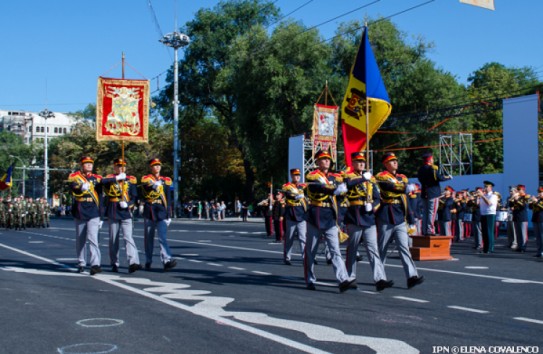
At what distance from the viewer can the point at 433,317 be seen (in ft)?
25.1

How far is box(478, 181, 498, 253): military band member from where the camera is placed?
17344mm

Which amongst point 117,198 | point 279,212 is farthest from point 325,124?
point 117,198

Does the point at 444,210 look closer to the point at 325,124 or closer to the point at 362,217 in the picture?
the point at 325,124

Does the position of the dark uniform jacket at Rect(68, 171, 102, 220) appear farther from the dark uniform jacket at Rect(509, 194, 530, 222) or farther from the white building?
the white building

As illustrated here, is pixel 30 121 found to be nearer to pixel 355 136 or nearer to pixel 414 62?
pixel 414 62

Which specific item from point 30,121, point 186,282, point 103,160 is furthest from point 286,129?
point 30,121

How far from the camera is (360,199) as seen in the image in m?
9.93

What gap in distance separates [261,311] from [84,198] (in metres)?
5.28

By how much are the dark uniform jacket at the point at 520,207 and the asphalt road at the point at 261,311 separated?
15.6ft

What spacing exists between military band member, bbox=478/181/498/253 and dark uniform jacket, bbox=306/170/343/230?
8600 mm

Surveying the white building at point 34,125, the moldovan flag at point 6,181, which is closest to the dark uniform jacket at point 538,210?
the moldovan flag at point 6,181

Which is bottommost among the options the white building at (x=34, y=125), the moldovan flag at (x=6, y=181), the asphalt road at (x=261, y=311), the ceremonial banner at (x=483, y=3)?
the asphalt road at (x=261, y=311)

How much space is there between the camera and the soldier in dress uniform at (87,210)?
38.9 feet

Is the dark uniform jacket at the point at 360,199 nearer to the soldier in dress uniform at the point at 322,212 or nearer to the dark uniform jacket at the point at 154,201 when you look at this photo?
the soldier in dress uniform at the point at 322,212
